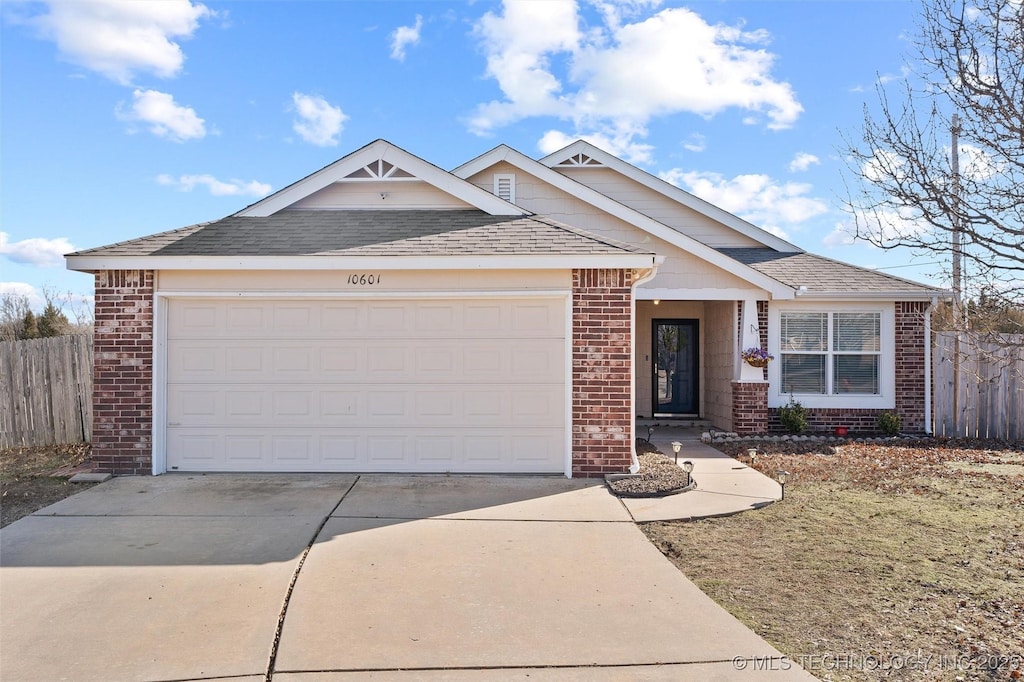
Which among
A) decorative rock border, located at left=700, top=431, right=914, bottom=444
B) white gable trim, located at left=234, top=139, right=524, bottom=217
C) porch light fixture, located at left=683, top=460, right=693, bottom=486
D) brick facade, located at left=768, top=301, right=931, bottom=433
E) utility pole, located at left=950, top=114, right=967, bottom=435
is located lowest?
decorative rock border, located at left=700, top=431, right=914, bottom=444

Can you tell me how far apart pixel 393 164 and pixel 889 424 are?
1029 centimetres

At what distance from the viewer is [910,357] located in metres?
13.1

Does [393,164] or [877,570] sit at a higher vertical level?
[393,164]

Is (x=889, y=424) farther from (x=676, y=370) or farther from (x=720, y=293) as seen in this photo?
(x=676, y=370)

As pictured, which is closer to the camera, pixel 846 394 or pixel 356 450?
pixel 356 450

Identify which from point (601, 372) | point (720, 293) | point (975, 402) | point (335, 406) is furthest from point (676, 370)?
point (335, 406)

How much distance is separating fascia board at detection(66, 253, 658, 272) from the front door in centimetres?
772

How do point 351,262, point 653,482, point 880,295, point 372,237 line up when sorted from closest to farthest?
point 653,482 → point 351,262 → point 372,237 → point 880,295

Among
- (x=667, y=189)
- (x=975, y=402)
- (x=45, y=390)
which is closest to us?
(x=45, y=390)

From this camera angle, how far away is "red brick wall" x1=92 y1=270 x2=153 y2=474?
29.0 feet

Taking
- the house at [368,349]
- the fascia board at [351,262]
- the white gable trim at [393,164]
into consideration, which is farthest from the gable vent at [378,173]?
the fascia board at [351,262]

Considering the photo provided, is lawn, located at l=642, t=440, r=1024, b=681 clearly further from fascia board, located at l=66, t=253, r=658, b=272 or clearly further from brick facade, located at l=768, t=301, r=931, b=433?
brick facade, located at l=768, t=301, r=931, b=433

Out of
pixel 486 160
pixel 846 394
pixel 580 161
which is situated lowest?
pixel 846 394

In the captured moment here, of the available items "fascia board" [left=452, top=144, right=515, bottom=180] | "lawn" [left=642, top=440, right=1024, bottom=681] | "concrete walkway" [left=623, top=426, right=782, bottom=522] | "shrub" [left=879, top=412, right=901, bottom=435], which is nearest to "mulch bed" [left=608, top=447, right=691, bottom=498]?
"concrete walkway" [left=623, top=426, right=782, bottom=522]
